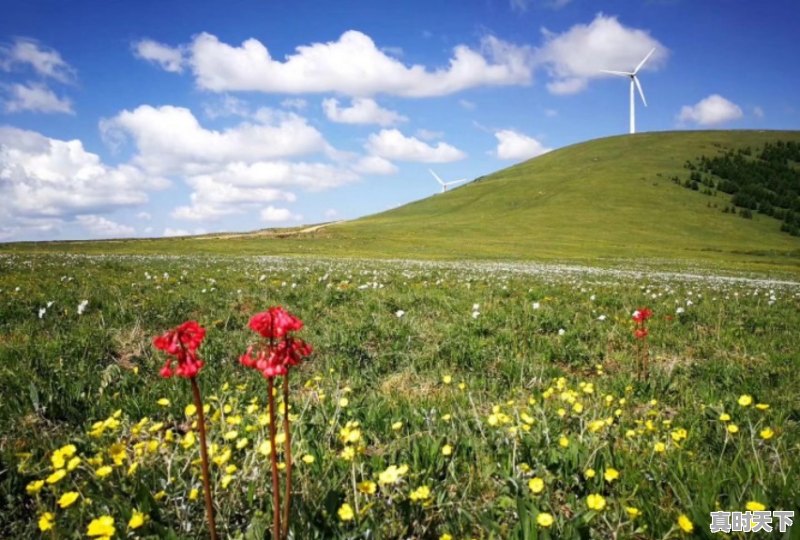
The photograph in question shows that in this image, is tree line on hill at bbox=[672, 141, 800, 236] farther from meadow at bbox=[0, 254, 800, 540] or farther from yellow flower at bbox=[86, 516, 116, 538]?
yellow flower at bbox=[86, 516, 116, 538]

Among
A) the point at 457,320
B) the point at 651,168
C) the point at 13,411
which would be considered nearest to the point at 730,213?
the point at 651,168

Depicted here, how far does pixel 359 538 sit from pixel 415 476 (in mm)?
656

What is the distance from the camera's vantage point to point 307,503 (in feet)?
11.4

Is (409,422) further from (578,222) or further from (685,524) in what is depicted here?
(578,222)

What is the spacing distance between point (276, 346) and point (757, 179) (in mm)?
163053

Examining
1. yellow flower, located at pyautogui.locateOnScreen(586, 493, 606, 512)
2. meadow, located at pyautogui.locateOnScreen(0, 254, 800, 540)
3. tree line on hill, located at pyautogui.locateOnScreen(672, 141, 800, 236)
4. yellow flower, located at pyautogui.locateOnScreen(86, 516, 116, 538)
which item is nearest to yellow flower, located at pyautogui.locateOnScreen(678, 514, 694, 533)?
meadow, located at pyautogui.locateOnScreen(0, 254, 800, 540)

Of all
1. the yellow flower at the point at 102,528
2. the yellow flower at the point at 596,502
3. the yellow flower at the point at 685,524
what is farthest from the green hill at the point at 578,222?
the yellow flower at the point at 102,528

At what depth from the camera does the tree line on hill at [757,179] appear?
118 metres

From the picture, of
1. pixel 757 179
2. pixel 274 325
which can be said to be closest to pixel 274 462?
pixel 274 325

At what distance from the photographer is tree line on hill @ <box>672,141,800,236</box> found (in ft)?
386

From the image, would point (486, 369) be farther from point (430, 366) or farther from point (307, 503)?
point (307, 503)

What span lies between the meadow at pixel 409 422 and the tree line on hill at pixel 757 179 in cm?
12666

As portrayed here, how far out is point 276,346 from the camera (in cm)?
236

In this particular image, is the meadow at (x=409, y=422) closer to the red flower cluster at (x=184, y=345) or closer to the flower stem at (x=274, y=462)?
the flower stem at (x=274, y=462)
